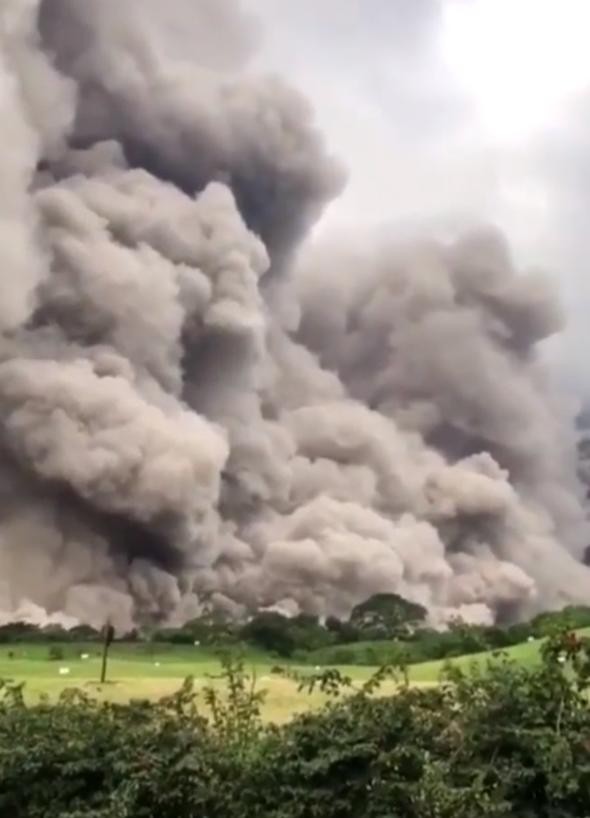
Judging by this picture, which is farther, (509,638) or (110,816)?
(509,638)

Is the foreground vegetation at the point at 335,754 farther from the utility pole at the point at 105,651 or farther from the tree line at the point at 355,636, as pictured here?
the utility pole at the point at 105,651

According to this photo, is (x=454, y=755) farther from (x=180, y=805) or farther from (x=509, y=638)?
(x=509, y=638)

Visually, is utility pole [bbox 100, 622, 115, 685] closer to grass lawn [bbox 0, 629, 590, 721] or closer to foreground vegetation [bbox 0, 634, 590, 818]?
grass lawn [bbox 0, 629, 590, 721]

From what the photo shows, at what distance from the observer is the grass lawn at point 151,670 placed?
20.5ft

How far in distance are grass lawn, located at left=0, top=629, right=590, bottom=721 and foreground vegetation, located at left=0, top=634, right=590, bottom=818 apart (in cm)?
39

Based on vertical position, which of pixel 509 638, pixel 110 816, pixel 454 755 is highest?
pixel 509 638

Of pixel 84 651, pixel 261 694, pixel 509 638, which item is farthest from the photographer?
pixel 84 651

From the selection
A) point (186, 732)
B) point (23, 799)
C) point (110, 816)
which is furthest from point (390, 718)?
point (23, 799)

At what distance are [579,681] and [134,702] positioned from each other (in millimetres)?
2235

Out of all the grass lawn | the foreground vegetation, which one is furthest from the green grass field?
the foreground vegetation

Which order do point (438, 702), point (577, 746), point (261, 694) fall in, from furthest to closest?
point (261, 694) → point (438, 702) → point (577, 746)

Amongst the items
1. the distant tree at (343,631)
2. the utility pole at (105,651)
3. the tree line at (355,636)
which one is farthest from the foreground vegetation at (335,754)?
the distant tree at (343,631)

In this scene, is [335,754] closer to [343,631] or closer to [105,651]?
[105,651]

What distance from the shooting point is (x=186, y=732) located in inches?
215
